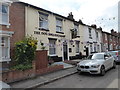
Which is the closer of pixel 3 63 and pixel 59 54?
pixel 3 63

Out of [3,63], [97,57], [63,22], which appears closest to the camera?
[3,63]

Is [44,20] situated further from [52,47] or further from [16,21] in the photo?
[16,21]

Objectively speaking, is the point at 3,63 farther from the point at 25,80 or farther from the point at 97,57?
the point at 97,57

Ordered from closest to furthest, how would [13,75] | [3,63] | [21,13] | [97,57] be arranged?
1. [13,75]
2. [3,63]
3. [97,57]
4. [21,13]

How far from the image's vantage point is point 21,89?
559cm

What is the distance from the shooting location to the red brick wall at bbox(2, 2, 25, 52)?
990 cm

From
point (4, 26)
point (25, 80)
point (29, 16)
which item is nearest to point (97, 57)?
point (25, 80)

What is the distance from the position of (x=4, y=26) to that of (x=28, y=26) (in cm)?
230

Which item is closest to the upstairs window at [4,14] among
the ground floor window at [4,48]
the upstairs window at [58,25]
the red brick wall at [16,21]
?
the red brick wall at [16,21]

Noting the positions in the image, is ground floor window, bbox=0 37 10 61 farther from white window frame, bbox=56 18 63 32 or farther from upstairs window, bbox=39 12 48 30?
white window frame, bbox=56 18 63 32

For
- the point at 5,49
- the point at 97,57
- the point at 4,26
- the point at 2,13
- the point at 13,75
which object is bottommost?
the point at 13,75

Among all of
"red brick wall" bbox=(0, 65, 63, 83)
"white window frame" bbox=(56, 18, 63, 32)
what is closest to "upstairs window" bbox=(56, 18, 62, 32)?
"white window frame" bbox=(56, 18, 63, 32)

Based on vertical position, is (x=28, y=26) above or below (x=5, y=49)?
above

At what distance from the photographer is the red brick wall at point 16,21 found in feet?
32.5
